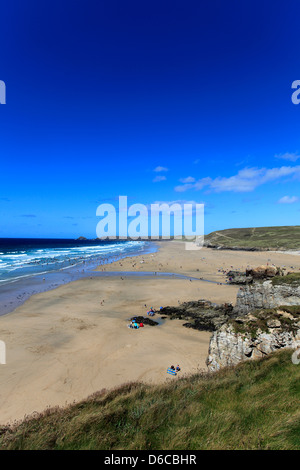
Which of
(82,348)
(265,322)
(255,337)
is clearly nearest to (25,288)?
(82,348)

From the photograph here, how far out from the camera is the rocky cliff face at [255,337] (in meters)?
11.0

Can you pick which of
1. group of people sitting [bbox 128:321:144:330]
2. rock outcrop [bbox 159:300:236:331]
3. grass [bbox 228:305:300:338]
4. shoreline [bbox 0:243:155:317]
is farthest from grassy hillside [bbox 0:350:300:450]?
shoreline [bbox 0:243:155:317]

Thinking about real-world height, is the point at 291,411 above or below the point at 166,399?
above

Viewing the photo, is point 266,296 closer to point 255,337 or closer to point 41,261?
point 255,337

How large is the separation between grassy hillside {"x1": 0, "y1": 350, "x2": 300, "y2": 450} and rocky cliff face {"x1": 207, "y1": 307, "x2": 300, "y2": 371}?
2549 mm

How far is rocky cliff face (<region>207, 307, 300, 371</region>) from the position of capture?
11.0 metres

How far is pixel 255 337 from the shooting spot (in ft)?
37.5

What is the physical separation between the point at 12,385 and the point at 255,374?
12.3 metres

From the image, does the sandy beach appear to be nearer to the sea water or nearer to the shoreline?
the shoreline

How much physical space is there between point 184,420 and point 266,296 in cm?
1443

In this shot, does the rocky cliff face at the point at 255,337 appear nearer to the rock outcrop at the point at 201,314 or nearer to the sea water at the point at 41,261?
the rock outcrop at the point at 201,314
